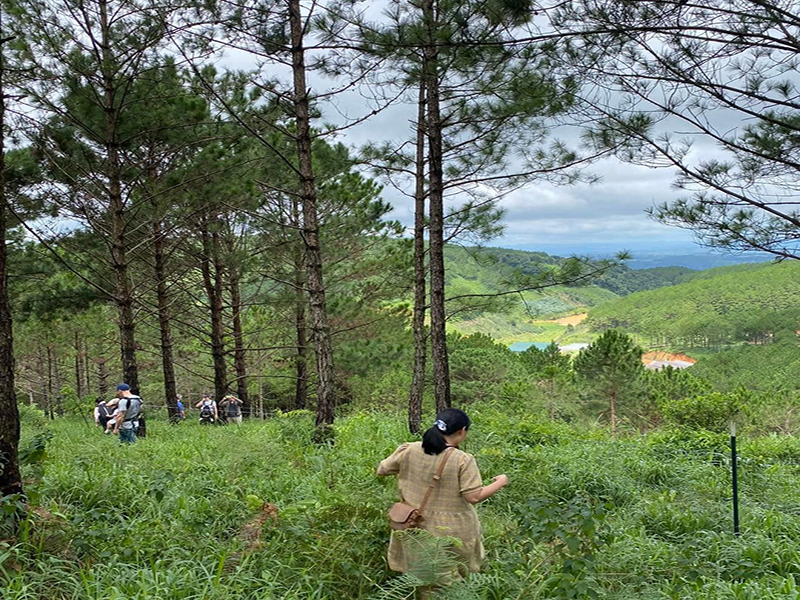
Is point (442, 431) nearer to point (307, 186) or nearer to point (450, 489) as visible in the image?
point (450, 489)

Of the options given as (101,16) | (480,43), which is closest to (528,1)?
(480,43)

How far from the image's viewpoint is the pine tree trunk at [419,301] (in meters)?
8.69

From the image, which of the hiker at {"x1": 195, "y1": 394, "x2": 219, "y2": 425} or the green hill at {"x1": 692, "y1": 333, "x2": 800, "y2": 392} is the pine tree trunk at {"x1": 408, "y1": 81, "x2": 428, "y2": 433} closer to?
the hiker at {"x1": 195, "y1": 394, "x2": 219, "y2": 425}

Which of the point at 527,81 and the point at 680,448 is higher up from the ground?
the point at 527,81

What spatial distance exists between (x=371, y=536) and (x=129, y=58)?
7.90m

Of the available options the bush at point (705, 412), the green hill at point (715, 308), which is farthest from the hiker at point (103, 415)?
the green hill at point (715, 308)

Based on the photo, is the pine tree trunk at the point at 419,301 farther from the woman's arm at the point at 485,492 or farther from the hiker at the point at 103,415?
the hiker at the point at 103,415

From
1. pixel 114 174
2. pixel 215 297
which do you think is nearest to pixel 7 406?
pixel 114 174

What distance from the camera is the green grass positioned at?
10.4 feet

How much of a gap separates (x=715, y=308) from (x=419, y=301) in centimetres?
14651

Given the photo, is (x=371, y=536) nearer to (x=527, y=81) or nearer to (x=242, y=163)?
(x=527, y=81)

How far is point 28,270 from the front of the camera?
1202 cm

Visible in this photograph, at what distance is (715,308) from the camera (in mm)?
136250

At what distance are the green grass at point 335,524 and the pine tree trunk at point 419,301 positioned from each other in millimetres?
1076
